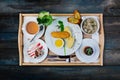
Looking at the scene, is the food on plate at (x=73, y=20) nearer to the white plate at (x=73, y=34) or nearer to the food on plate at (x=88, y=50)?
the white plate at (x=73, y=34)

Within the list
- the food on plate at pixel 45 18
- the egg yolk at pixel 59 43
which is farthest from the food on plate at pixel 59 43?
the food on plate at pixel 45 18

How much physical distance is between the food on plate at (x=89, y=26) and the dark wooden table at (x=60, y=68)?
7cm

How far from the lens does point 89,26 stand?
5.64 feet

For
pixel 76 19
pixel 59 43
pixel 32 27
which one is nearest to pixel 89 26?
pixel 76 19

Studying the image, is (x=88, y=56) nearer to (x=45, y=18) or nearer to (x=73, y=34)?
(x=73, y=34)

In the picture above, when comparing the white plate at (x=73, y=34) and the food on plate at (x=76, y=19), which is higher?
the food on plate at (x=76, y=19)

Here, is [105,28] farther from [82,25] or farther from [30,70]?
[30,70]

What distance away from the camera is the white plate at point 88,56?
171 cm

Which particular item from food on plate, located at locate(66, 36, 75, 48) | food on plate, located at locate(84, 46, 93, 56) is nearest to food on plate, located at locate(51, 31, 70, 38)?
food on plate, located at locate(66, 36, 75, 48)

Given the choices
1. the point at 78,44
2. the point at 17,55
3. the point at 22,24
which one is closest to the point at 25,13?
the point at 22,24

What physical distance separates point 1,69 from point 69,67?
390 millimetres

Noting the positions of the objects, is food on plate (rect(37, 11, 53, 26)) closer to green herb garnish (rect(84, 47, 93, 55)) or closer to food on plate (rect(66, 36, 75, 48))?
food on plate (rect(66, 36, 75, 48))

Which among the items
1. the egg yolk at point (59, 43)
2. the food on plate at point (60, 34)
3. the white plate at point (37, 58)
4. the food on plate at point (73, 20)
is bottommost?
the white plate at point (37, 58)

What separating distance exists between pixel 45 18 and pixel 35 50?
7.4 inches
